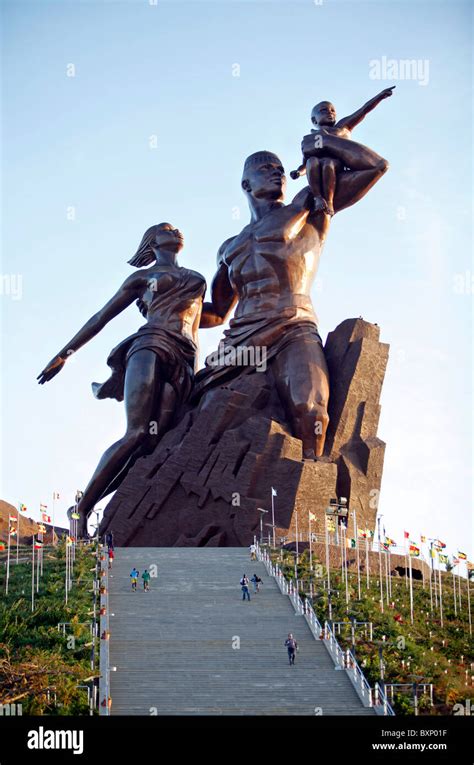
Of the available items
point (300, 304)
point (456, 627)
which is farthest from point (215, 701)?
point (300, 304)

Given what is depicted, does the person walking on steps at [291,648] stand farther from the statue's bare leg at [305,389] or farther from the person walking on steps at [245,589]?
the statue's bare leg at [305,389]

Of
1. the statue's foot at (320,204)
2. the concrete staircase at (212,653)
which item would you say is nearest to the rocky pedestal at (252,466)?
the statue's foot at (320,204)

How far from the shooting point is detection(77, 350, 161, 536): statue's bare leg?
2873 cm

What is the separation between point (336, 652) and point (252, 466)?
8.37 m

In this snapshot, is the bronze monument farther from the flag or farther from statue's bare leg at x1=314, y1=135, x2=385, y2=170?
the flag

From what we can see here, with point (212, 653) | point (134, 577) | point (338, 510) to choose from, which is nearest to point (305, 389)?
point (338, 510)

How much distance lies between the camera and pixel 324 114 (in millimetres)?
29469

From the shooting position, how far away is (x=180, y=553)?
24.3m

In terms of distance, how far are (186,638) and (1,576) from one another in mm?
6819

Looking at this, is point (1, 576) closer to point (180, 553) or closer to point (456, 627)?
point (180, 553)

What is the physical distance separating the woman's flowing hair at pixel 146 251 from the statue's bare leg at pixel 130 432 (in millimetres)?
3567

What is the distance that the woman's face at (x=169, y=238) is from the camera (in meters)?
30.9

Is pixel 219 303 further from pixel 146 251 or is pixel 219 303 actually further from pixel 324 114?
pixel 324 114
